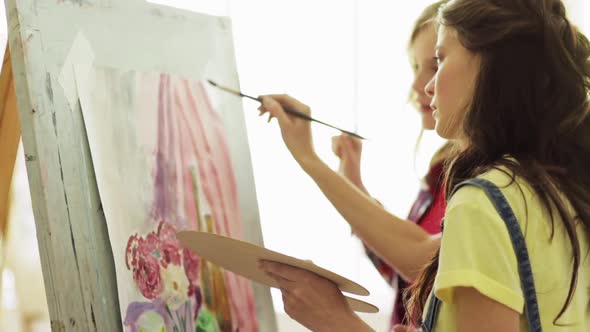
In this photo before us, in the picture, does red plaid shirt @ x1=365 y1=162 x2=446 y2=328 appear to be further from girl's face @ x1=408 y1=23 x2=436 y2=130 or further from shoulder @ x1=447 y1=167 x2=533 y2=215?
shoulder @ x1=447 y1=167 x2=533 y2=215

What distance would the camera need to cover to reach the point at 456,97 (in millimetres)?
947

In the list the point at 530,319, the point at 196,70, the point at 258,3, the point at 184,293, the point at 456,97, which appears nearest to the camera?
the point at 530,319

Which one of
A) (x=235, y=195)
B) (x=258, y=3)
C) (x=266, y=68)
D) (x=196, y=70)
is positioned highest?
(x=258, y=3)

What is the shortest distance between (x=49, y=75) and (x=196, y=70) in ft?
1.15

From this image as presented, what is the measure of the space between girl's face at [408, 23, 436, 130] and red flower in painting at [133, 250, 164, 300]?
67 cm

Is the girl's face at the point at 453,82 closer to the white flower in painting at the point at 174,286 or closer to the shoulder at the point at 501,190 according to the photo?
the shoulder at the point at 501,190

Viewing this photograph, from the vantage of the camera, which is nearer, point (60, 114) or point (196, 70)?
point (60, 114)

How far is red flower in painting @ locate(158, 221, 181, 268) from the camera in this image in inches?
44.4

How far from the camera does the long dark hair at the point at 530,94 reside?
890mm

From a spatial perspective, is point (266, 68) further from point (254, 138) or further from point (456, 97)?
point (456, 97)

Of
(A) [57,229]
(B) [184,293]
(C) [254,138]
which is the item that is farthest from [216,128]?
(C) [254,138]

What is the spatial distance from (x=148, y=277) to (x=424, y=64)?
28.1 inches

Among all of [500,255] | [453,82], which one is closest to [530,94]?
[453,82]

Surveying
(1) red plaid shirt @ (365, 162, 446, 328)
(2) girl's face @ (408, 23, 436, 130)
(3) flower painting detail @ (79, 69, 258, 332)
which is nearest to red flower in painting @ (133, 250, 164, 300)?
(3) flower painting detail @ (79, 69, 258, 332)
